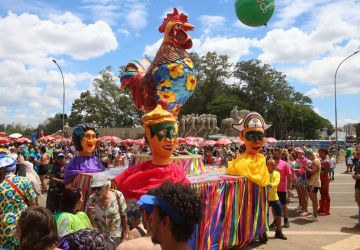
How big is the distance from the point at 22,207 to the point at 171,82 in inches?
186

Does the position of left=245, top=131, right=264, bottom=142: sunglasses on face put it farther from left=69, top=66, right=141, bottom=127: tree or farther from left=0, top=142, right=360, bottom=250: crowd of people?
left=69, top=66, right=141, bottom=127: tree

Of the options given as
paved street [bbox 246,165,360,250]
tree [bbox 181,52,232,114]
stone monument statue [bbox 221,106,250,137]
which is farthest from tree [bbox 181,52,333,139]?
paved street [bbox 246,165,360,250]

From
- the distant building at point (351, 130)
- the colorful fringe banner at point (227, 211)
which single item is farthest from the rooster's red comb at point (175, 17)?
the distant building at point (351, 130)

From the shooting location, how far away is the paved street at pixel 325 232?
22.6 ft

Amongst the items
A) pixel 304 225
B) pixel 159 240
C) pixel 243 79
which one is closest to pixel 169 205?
pixel 159 240

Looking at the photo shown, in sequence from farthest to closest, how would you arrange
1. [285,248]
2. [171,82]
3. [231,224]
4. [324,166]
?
[324,166], [171,82], [285,248], [231,224]

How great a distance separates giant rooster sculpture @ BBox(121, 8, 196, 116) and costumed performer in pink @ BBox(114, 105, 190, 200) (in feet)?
7.35

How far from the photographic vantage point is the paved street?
272 inches

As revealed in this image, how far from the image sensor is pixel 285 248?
6.76 m

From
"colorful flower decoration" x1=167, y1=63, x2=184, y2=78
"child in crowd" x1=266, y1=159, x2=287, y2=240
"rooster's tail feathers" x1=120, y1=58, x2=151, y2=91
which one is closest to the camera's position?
"child in crowd" x1=266, y1=159, x2=287, y2=240

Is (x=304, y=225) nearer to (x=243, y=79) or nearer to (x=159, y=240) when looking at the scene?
(x=159, y=240)

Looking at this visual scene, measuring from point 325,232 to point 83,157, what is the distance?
5295mm

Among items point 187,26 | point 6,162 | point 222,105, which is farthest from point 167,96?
point 222,105

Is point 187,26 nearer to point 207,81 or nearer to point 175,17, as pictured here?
point 175,17
